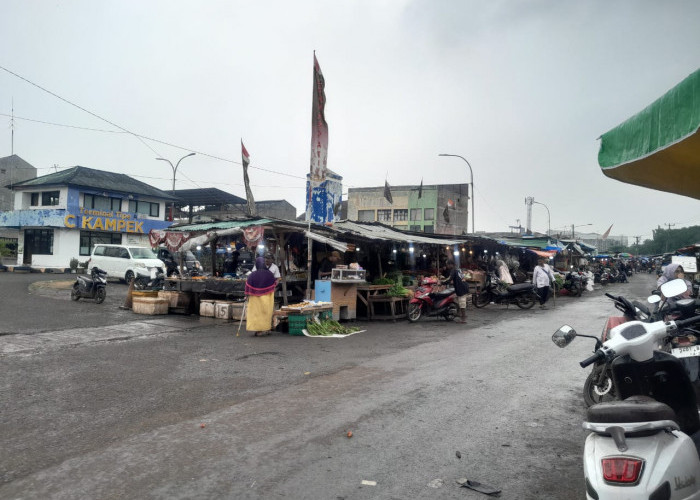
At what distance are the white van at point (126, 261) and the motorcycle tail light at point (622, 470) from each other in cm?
2325

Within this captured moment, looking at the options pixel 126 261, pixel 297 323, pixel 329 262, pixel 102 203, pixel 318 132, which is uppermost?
pixel 102 203

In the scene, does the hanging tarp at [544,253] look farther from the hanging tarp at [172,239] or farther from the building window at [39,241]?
the building window at [39,241]

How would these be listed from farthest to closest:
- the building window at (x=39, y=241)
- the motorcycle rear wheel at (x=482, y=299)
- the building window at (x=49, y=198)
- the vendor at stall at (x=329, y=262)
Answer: the building window at (x=49, y=198) → the building window at (x=39, y=241) → the motorcycle rear wheel at (x=482, y=299) → the vendor at stall at (x=329, y=262)

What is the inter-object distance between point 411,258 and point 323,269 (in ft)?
19.2

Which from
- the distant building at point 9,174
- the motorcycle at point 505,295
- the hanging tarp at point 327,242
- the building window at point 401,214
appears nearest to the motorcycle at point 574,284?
the motorcycle at point 505,295

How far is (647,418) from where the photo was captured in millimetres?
2449

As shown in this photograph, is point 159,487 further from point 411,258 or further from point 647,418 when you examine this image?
point 411,258

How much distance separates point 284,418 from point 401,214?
169ft

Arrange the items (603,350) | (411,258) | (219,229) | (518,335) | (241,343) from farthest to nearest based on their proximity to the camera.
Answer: (411,258), (219,229), (518,335), (241,343), (603,350)

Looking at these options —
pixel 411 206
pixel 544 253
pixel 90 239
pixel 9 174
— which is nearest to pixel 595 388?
pixel 544 253

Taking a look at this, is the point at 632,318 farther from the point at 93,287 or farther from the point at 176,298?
the point at 93,287

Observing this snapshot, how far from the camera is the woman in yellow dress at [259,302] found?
10758mm

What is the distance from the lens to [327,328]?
1152 centimetres

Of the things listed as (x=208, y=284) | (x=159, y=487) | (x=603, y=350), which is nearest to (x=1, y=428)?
(x=159, y=487)
